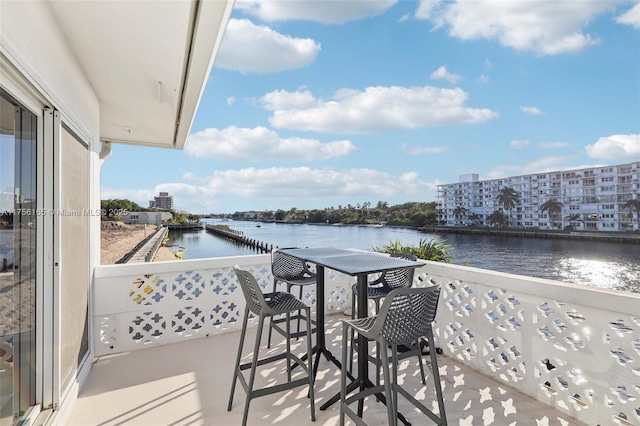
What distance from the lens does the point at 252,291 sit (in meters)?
2.16

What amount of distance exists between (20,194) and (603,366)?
3.54 meters

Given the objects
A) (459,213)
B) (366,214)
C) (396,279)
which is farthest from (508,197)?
(396,279)

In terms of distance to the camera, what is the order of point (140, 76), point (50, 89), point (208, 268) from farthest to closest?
point (208, 268) < point (140, 76) < point (50, 89)

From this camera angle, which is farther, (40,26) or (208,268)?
(208,268)

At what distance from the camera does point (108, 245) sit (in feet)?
14.5

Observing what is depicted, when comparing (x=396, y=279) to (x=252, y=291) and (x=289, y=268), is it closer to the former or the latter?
(x=289, y=268)

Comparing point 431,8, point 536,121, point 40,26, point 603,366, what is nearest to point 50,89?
point 40,26

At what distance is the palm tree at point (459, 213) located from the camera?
31.2m

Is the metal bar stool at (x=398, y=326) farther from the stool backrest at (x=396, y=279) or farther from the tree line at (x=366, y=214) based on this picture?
the tree line at (x=366, y=214)

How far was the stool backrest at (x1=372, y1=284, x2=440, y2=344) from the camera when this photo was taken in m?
1.66

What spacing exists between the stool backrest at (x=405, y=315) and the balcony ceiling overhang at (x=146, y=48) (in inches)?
68.1

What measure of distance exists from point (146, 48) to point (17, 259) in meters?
1.47

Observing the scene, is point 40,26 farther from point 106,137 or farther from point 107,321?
point 106,137

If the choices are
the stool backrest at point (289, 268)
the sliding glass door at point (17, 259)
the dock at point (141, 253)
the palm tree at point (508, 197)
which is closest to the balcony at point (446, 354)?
the sliding glass door at point (17, 259)
